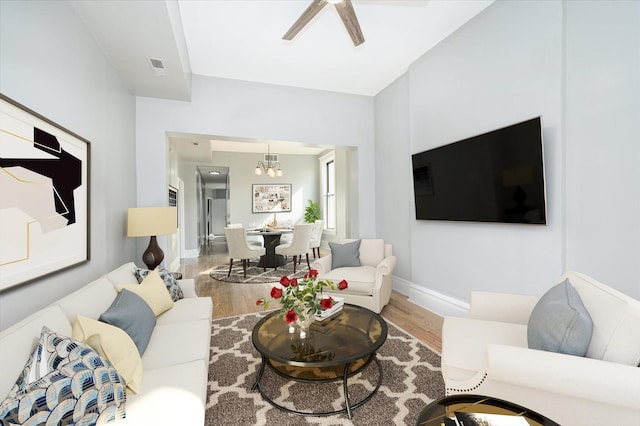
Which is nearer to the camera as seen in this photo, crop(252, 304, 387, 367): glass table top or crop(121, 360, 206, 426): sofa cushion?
crop(121, 360, 206, 426): sofa cushion

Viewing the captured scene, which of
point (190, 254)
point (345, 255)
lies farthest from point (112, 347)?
point (190, 254)

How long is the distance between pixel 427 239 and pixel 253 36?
312 cm

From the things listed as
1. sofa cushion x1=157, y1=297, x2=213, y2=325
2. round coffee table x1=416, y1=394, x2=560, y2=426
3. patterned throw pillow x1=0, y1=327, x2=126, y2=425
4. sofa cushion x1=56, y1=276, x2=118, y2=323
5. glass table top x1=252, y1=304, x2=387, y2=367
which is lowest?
glass table top x1=252, y1=304, x2=387, y2=367

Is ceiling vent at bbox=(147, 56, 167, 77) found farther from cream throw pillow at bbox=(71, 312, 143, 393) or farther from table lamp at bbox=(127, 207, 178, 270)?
cream throw pillow at bbox=(71, 312, 143, 393)

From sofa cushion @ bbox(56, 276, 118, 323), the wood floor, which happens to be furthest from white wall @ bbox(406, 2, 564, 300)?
sofa cushion @ bbox(56, 276, 118, 323)

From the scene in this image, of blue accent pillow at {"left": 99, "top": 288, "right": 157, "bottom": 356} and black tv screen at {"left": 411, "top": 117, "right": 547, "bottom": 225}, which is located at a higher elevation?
black tv screen at {"left": 411, "top": 117, "right": 547, "bottom": 225}

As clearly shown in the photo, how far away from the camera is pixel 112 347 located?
1331 millimetres

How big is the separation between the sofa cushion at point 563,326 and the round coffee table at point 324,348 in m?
0.85

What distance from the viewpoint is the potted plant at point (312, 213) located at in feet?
26.4

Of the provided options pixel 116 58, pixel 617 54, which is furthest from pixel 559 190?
pixel 116 58

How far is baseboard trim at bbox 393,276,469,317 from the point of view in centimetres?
307

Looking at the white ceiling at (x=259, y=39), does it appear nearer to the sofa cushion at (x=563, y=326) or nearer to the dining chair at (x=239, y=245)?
the dining chair at (x=239, y=245)

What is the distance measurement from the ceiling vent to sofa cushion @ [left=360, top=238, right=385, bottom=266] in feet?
10.2

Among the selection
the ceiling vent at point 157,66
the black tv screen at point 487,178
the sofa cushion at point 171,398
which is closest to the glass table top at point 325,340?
the sofa cushion at point 171,398
